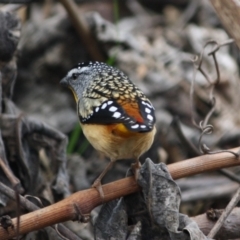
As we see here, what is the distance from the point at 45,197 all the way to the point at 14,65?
0.91m

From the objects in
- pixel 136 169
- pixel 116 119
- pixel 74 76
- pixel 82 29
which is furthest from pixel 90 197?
pixel 82 29

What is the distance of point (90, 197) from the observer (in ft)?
12.7

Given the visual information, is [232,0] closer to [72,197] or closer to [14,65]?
[72,197]

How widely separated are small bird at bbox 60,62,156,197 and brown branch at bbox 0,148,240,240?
2.8 inches

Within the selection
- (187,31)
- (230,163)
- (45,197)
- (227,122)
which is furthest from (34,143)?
(187,31)

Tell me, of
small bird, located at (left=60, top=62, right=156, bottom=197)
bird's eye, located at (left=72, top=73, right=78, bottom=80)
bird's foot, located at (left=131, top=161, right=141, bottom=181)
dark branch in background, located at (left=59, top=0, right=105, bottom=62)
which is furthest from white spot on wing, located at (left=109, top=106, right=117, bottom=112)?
dark branch in background, located at (left=59, top=0, right=105, bottom=62)

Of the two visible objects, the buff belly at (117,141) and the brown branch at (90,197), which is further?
the buff belly at (117,141)

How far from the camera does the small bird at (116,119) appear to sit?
384 centimetres

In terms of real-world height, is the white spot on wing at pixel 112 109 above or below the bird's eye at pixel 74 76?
above

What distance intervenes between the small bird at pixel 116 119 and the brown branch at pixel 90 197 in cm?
7

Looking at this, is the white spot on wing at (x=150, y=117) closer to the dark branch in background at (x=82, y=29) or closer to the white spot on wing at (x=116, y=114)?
the white spot on wing at (x=116, y=114)

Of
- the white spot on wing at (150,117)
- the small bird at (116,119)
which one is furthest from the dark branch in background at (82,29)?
the white spot on wing at (150,117)

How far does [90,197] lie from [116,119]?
0.43 meters

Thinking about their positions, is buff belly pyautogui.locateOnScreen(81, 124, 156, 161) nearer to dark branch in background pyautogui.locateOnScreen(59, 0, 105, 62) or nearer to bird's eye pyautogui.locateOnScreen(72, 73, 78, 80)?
bird's eye pyautogui.locateOnScreen(72, 73, 78, 80)
